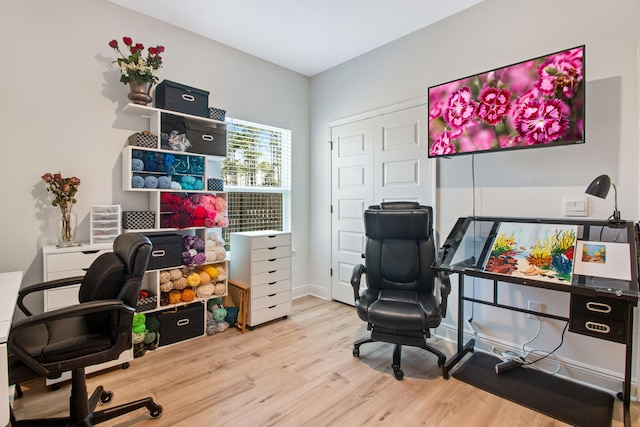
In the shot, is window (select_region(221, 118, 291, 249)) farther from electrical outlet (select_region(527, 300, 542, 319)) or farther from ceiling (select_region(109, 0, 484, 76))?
electrical outlet (select_region(527, 300, 542, 319))

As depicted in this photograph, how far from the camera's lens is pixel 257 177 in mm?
3695

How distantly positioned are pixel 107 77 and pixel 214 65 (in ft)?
3.35

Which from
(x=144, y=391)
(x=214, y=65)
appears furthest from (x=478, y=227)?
(x=214, y=65)

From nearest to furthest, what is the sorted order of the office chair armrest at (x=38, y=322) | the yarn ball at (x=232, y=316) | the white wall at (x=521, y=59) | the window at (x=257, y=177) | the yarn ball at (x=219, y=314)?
1. the office chair armrest at (x=38, y=322)
2. the white wall at (x=521, y=59)
3. the yarn ball at (x=219, y=314)
4. the yarn ball at (x=232, y=316)
5. the window at (x=257, y=177)

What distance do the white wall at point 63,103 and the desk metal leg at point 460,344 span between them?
2.79 m

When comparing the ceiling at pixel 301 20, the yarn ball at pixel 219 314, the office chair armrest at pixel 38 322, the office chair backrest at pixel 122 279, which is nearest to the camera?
the office chair armrest at pixel 38 322

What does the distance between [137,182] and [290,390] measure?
1.99m

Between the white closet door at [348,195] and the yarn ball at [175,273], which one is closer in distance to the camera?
the yarn ball at [175,273]

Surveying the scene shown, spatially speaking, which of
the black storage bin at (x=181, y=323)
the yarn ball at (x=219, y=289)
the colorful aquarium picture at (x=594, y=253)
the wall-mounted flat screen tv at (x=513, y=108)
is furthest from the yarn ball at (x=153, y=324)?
the colorful aquarium picture at (x=594, y=253)

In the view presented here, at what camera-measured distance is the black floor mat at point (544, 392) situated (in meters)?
1.81

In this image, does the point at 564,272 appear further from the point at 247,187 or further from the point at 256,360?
the point at 247,187

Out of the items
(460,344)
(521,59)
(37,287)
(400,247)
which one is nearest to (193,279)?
(37,287)

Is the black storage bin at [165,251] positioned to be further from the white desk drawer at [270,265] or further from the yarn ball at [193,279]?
the white desk drawer at [270,265]

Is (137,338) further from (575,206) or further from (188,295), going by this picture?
(575,206)
